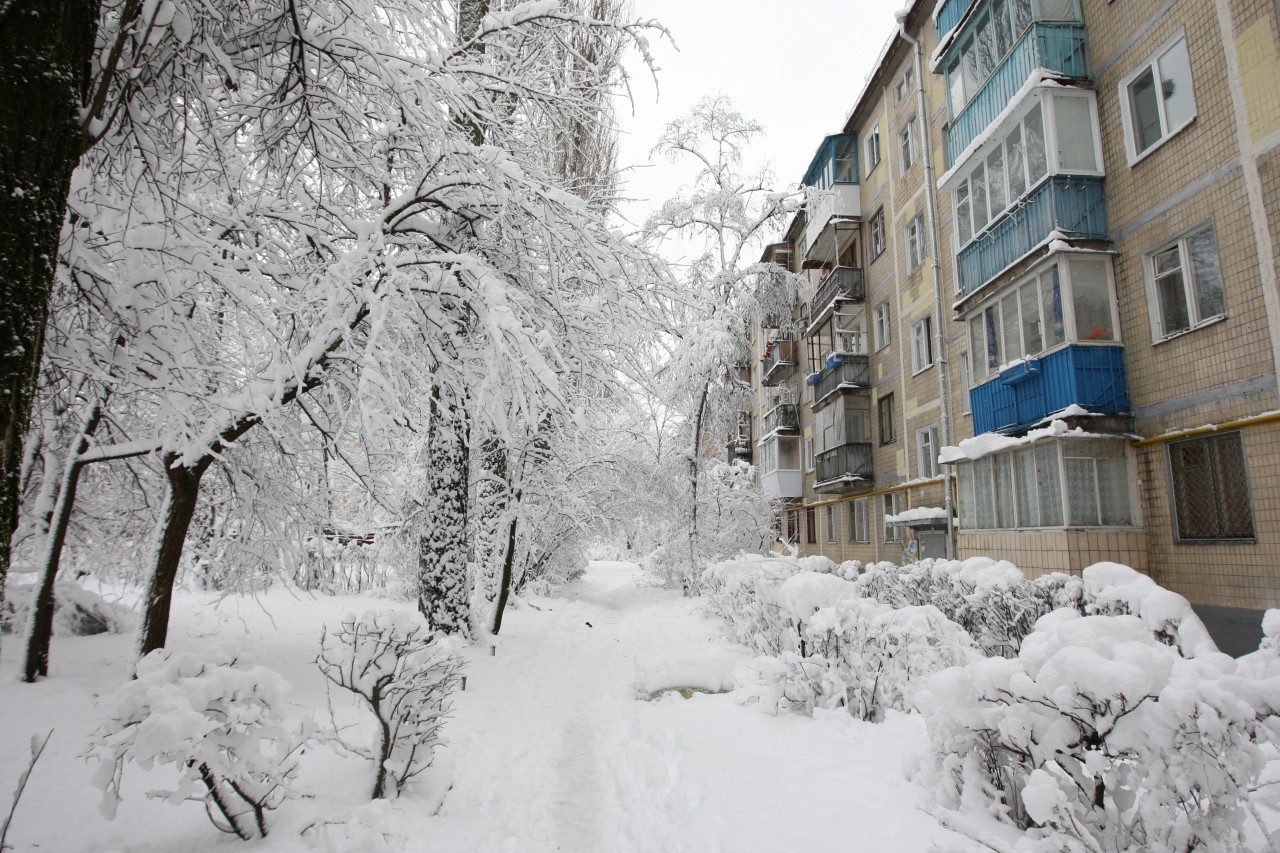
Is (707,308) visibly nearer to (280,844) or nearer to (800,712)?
(800,712)

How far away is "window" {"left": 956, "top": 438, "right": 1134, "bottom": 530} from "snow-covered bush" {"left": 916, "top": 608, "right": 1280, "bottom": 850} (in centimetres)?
804

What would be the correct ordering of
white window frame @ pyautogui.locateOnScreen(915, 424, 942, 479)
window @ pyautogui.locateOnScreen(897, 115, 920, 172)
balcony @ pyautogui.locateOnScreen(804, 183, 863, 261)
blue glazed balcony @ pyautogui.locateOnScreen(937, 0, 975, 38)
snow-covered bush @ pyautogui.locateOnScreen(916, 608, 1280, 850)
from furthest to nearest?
balcony @ pyautogui.locateOnScreen(804, 183, 863, 261), window @ pyautogui.locateOnScreen(897, 115, 920, 172), white window frame @ pyautogui.locateOnScreen(915, 424, 942, 479), blue glazed balcony @ pyautogui.locateOnScreen(937, 0, 975, 38), snow-covered bush @ pyautogui.locateOnScreen(916, 608, 1280, 850)

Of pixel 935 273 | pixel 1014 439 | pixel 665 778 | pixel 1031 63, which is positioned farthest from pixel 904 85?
pixel 665 778

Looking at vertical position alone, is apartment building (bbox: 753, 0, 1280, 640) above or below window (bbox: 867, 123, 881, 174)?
below

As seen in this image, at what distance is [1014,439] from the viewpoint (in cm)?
1079

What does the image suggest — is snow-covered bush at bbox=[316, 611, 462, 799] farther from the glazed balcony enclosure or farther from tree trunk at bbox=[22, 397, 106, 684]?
the glazed balcony enclosure

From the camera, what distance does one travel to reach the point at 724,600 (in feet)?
34.8

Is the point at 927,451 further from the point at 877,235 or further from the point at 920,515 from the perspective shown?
the point at 877,235

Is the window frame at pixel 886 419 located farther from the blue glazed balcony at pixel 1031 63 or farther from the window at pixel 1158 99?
the window at pixel 1158 99

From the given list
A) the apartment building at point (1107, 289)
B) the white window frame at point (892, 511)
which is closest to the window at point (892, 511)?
the white window frame at point (892, 511)

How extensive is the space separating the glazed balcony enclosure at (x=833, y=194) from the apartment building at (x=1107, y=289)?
4.32 metres

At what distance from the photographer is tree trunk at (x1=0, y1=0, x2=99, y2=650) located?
2.21 metres

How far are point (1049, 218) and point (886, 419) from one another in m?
8.92

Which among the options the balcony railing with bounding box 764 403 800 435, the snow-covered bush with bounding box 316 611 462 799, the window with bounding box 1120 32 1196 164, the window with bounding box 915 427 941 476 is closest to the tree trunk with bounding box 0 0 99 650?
the snow-covered bush with bounding box 316 611 462 799
